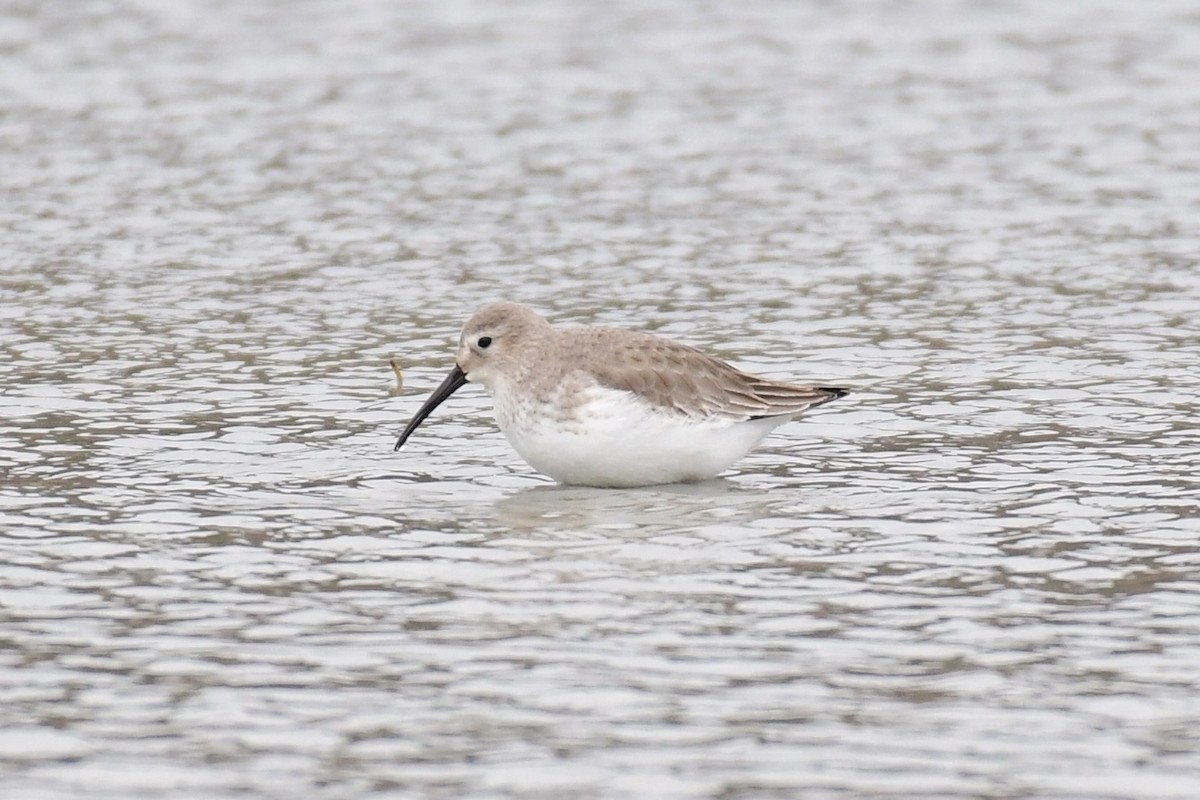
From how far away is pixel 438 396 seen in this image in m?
13.8

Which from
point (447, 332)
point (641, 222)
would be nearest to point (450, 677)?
point (447, 332)

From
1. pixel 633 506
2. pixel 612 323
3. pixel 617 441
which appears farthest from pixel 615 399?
pixel 612 323

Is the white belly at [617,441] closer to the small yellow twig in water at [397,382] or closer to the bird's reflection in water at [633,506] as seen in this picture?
the bird's reflection in water at [633,506]

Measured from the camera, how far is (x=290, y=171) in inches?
914

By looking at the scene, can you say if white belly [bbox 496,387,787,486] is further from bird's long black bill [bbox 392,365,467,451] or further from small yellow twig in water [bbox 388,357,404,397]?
small yellow twig in water [bbox 388,357,404,397]

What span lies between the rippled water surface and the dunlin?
1.01 ft

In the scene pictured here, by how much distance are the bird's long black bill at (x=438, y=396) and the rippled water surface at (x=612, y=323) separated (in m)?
0.21

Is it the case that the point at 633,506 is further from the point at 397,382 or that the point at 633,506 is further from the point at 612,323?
the point at 612,323

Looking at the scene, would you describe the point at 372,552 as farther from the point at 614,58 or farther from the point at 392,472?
the point at 614,58

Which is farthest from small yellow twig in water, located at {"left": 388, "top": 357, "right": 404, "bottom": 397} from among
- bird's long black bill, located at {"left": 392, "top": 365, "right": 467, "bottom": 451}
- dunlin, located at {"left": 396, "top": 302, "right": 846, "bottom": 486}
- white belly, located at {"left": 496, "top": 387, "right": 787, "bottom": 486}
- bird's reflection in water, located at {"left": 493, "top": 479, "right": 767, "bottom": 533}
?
bird's reflection in water, located at {"left": 493, "top": 479, "right": 767, "bottom": 533}

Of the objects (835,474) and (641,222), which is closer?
(835,474)

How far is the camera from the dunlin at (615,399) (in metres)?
12.8

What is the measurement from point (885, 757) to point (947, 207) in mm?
13572

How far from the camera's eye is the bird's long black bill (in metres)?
13.7
